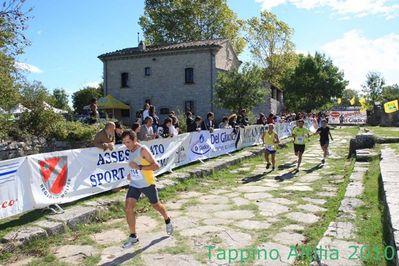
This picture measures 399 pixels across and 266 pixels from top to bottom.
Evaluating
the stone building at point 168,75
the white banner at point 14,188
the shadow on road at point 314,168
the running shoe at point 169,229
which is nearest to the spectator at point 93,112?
the shadow on road at point 314,168

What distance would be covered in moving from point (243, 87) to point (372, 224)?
2068 centimetres

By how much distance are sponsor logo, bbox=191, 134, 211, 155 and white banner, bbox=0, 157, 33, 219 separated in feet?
20.6

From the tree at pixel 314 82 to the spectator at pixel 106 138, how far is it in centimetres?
3781

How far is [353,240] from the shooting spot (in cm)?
462

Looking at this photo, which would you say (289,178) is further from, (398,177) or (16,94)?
(16,94)

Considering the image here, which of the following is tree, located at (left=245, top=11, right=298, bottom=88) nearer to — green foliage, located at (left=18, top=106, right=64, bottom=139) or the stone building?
the stone building

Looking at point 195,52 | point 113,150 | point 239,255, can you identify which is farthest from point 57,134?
point 195,52

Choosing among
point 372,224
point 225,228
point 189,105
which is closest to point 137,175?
point 225,228

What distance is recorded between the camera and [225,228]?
579cm

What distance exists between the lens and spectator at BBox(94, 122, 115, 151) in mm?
7613

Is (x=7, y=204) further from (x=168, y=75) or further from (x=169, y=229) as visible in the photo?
(x=168, y=75)

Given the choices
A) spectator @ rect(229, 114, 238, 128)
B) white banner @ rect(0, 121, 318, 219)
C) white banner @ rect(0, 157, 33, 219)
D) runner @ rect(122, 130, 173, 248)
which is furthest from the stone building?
runner @ rect(122, 130, 173, 248)

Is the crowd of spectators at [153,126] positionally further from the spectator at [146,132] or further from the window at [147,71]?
the window at [147,71]

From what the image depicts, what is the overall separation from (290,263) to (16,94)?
15933 millimetres
